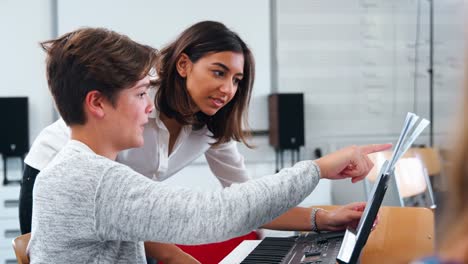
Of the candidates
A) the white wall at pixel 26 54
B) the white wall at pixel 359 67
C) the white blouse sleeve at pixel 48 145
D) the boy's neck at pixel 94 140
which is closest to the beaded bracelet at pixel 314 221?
the boy's neck at pixel 94 140

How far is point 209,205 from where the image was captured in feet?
3.01

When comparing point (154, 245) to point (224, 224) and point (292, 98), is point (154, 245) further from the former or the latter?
point (292, 98)

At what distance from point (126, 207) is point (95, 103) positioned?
250 mm

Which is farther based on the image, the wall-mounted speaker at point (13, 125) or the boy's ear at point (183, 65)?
the wall-mounted speaker at point (13, 125)

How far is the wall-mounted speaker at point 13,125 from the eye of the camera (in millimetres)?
4227

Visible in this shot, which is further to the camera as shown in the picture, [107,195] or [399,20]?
[399,20]

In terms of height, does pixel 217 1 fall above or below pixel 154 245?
above

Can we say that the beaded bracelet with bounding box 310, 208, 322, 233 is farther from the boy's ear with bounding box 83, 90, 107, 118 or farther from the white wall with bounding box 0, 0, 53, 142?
the white wall with bounding box 0, 0, 53, 142

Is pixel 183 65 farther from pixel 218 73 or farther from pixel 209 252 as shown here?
pixel 209 252

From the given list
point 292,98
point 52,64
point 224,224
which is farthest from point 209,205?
point 292,98

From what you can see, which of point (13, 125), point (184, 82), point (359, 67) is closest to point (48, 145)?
point (184, 82)

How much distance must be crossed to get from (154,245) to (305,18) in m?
3.48

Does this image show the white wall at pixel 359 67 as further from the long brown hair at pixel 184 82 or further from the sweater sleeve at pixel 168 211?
the sweater sleeve at pixel 168 211

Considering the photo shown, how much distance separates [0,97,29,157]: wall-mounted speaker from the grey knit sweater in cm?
347
